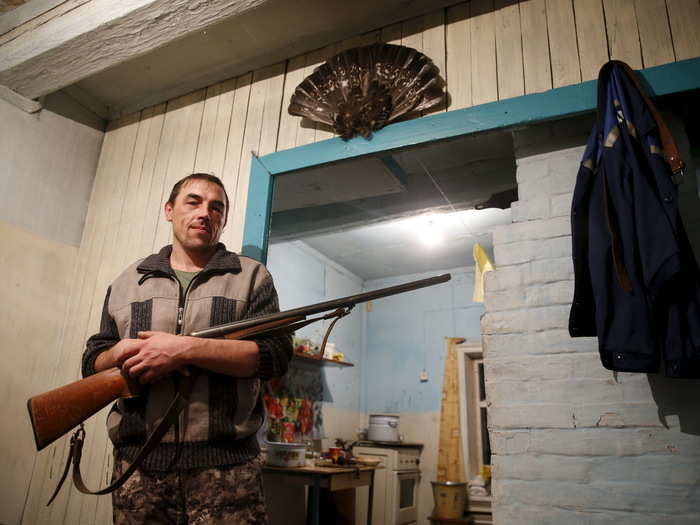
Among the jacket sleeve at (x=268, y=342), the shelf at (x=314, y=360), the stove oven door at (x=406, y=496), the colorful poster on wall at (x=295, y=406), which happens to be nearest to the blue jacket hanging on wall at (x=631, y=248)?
the jacket sleeve at (x=268, y=342)

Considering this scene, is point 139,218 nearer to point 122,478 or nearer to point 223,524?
point 122,478

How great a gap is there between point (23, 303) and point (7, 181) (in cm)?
63

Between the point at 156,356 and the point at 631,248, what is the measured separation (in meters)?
1.35

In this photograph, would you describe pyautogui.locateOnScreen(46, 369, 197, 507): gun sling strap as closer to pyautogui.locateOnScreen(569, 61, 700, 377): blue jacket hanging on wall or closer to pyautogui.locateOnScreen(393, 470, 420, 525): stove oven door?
pyautogui.locateOnScreen(569, 61, 700, 377): blue jacket hanging on wall

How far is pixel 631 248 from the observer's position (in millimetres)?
1496

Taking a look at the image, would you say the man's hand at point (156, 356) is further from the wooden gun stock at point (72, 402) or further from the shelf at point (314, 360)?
the shelf at point (314, 360)

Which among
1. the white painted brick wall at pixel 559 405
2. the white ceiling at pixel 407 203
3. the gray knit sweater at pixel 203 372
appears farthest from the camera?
the white ceiling at pixel 407 203

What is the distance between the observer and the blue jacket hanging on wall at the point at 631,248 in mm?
1402

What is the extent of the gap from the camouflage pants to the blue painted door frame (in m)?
1.07

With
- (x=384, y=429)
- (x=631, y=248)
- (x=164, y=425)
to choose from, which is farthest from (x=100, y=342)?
(x=384, y=429)

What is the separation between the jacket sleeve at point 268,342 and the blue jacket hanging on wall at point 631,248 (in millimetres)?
891

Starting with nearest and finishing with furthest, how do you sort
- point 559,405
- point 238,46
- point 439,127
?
point 559,405 < point 439,127 < point 238,46

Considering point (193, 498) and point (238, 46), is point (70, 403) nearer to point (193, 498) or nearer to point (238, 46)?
point (193, 498)

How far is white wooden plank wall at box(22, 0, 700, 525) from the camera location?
1966 mm
